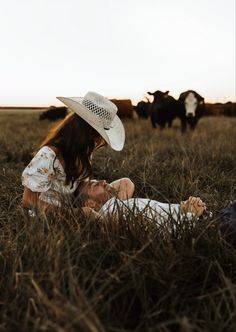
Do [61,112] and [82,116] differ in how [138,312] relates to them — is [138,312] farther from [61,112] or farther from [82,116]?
[61,112]

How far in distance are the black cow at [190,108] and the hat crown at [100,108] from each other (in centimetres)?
1094

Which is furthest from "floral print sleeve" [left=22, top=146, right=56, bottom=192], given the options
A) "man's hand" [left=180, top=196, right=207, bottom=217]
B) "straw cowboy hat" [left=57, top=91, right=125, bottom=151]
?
"man's hand" [left=180, top=196, right=207, bottom=217]

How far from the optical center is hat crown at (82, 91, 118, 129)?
282 centimetres

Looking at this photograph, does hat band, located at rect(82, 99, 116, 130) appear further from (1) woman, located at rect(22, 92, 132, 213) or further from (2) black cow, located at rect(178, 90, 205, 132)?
(2) black cow, located at rect(178, 90, 205, 132)

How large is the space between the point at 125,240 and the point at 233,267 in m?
0.40

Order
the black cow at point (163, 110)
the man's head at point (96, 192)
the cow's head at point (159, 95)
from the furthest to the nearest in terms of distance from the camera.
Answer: the cow's head at point (159, 95) → the black cow at point (163, 110) → the man's head at point (96, 192)

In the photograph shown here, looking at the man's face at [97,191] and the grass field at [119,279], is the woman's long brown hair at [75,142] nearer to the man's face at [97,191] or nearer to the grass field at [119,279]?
the man's face at [97,191]

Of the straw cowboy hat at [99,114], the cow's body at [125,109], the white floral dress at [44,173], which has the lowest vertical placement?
the cow's body at [125,109]

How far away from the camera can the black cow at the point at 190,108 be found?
13922mm

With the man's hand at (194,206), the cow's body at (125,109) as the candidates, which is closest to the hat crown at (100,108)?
the man's hand at (194,206)

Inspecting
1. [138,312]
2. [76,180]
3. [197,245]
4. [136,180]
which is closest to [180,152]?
[136,180]

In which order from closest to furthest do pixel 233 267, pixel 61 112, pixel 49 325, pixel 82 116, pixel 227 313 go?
pixel 49 325
pixel 227 313
pixel 233 267
pixel 82 116
pixel 61 112

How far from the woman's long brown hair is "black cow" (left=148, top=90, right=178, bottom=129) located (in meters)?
11.7

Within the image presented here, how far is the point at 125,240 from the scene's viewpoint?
1881mm
